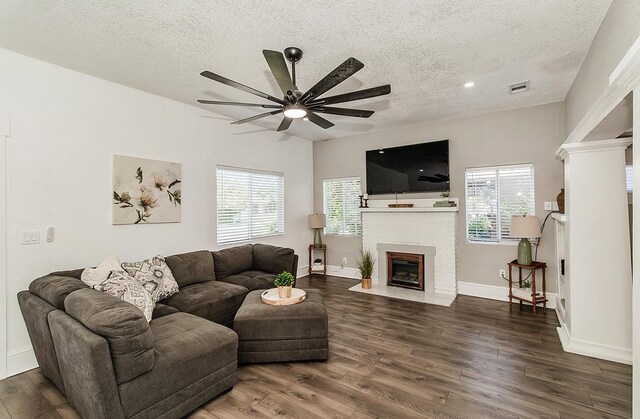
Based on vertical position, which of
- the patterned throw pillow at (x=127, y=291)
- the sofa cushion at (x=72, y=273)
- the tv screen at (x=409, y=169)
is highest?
the tv screen at (x=409, y=169)

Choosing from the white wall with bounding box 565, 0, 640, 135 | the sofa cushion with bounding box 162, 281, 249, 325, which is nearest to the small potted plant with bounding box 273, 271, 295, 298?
the sofa cushion with bounding box 162, 281, 249, 325

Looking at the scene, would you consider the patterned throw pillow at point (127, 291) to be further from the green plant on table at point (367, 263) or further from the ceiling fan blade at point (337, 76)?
the green plant on table at point (367, 263)

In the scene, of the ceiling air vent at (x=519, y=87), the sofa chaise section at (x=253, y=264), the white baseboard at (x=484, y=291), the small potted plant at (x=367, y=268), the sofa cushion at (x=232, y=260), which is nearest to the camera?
the ceiling air vent at (x=519, y=87)

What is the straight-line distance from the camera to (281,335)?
2760mm

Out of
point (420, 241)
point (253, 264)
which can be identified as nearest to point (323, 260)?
point (253, 264)

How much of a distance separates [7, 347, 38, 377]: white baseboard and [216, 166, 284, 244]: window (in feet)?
7.89

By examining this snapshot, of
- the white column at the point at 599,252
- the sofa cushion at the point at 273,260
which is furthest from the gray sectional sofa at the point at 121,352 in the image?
the white column at the point at 599,252

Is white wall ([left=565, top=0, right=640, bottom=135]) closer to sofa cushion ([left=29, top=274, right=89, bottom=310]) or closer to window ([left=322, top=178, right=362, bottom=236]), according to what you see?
window ([left=322, top=178, right=362, bottom=236])

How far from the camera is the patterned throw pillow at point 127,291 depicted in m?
2.51

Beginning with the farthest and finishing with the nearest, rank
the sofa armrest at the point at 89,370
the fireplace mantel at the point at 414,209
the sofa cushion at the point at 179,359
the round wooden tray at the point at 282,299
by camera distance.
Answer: the fireplace mantel at the point at 414,209 < the round wooden tray at the point at 282,299 < the sofa cushion at the point at 179,359 < the sofa armrest at the point at 89,370

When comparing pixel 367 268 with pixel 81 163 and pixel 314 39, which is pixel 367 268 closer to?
pixel 314 39

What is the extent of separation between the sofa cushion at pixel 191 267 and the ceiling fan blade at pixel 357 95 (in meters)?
2.54

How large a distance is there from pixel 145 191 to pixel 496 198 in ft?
16.7

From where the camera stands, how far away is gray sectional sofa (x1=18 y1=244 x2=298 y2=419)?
1755 millimetres
